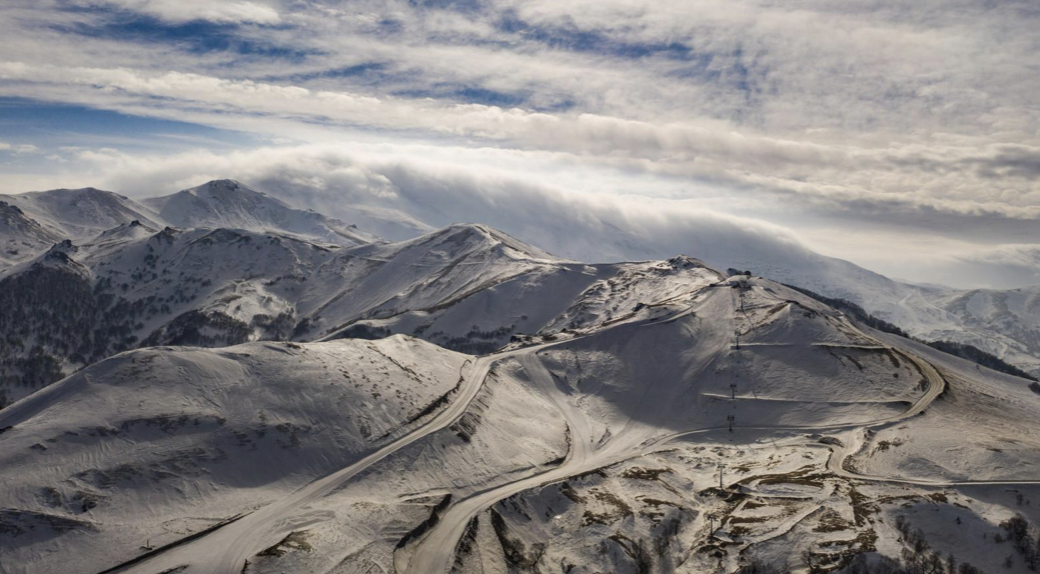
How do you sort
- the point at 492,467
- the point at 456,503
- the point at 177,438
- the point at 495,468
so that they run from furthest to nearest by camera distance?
the point at 492,467
the point at 495,468
the point at 177,438
the point at 456,503

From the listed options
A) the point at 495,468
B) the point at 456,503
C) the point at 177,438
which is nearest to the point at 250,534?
the point at 177,438

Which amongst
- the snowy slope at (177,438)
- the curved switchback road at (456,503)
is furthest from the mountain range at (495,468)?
the curved switchback road at (456,503)

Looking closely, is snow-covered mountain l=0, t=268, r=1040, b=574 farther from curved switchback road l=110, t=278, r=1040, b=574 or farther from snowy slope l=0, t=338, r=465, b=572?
curved switchback road l=110, t=278, r=1040, b=574

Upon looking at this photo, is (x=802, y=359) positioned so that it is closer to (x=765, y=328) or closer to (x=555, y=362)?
(x=765, y=328)

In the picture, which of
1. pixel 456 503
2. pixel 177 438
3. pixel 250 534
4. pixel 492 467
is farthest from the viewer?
pixel 492 467

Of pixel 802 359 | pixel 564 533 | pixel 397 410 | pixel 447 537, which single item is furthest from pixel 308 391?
pixel 802 359

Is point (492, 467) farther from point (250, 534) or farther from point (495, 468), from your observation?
point (250, 534)

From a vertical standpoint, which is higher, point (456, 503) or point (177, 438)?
point (177, 438)

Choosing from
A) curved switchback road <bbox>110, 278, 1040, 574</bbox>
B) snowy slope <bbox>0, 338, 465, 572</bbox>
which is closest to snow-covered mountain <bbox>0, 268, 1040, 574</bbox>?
snowy slope <bbox>0, 338, 465, 572</bbox>
